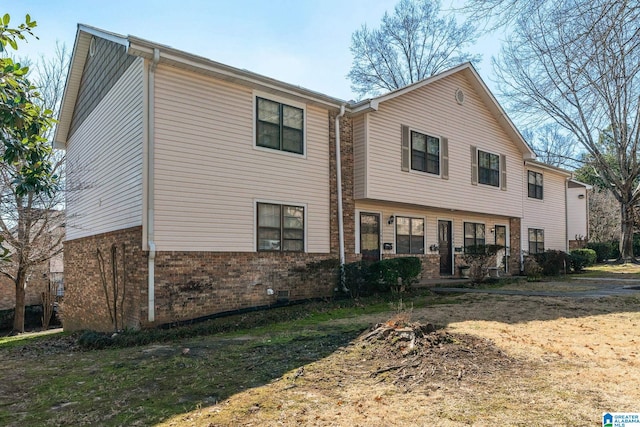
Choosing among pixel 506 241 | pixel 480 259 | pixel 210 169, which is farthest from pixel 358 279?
pixel 506 241

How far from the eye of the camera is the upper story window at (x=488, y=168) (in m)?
17.2

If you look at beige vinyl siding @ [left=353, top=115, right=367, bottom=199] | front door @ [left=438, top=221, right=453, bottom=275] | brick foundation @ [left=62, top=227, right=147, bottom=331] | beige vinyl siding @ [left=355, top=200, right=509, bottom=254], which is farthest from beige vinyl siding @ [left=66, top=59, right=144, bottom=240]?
front door @ [left=438, top=221, right=453, bottom=275]

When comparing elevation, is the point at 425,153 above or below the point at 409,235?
above

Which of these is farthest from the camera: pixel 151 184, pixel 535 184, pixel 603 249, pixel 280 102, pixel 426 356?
pixel 603 249

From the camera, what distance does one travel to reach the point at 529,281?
53.9 feet

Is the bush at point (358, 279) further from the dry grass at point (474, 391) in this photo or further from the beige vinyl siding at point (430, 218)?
the dry grass at point (474, 391)

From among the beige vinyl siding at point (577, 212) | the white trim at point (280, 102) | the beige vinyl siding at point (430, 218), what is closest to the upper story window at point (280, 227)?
the white trim at point (280, 102)

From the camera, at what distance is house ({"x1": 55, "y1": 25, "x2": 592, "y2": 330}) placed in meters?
9.66

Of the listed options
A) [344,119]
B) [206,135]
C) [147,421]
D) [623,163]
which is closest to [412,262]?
[344,119]

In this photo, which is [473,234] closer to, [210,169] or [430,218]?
[430,218]

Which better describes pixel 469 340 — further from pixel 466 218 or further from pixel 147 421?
pixel 466 218

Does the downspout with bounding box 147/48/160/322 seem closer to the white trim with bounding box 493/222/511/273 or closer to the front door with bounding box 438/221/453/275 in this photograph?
the front door with bounding box 438/221/453/275

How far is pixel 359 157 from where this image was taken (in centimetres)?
1329
